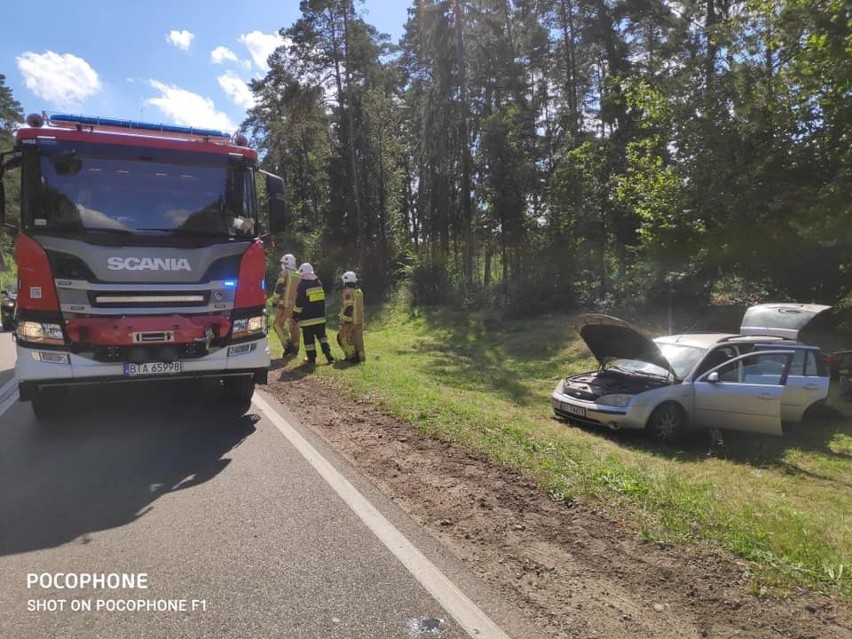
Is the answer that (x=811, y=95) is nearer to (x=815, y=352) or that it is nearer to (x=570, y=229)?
(x=815, y=352)

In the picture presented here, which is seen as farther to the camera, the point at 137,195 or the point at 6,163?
the point at 137,195

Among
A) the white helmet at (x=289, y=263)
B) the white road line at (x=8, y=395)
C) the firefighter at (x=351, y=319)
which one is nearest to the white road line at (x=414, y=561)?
the white road line at (x=8, y=395)

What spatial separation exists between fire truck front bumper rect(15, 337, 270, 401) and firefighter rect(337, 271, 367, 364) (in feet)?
14.2

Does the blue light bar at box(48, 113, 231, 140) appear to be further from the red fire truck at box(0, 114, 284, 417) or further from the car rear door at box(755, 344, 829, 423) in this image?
the car rear door at box(755, 344, 829, 423)

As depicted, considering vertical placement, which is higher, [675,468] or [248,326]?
[248,326]

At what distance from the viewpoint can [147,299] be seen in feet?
20.7

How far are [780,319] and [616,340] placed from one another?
374cm

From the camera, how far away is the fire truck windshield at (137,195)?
6.26 metres

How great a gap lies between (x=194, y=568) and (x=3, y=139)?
56.6 metres

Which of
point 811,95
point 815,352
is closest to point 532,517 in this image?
point 815,352

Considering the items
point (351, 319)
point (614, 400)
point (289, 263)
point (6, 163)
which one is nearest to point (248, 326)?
point (6, 163)

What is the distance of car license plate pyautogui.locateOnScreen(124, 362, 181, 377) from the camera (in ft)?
20.9

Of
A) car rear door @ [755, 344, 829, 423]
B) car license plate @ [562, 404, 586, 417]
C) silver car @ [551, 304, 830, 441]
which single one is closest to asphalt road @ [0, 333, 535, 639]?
car license plate @ [562, 404, 586, 417]

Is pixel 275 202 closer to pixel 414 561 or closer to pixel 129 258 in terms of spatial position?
pixel 129 258
